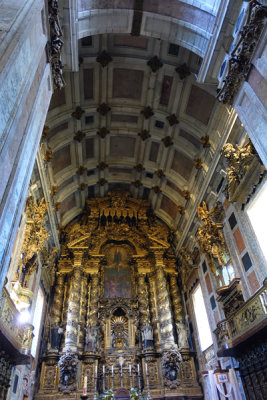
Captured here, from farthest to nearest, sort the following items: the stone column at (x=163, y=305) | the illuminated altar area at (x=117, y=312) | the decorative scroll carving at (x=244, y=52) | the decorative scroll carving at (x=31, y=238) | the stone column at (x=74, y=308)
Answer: the stone column at (x=163, y=305)
the stone column at (x=74, y=308)
the illuminated altar area at (x=117, y=312)
the decorative scroll carving at (x=31, y=238)
the decorative scroll carving at (x=244, y=52)

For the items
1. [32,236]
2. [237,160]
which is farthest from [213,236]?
[32,236]

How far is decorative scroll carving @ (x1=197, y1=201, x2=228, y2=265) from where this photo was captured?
44.9 feet

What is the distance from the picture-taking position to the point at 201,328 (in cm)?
1702

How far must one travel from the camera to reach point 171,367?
15836 millimetres

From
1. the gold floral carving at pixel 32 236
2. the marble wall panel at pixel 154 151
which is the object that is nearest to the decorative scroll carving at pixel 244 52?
the marble wall panel at pixel 154 151

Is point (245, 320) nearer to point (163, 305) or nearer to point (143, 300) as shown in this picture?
point (163, 305)

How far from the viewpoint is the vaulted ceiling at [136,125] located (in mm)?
14797

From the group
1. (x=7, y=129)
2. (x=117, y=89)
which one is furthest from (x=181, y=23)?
(x=7, y=129)

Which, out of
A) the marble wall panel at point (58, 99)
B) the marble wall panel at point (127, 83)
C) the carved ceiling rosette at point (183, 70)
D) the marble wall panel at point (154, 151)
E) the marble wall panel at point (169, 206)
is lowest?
the marble wall panel at point (169, 206)

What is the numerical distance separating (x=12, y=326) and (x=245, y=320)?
811 cm

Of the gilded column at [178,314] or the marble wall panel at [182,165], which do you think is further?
the marble wall panel at [182,165]

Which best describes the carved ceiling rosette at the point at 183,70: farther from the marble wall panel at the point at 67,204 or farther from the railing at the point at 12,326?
the railing at the point at 12,326

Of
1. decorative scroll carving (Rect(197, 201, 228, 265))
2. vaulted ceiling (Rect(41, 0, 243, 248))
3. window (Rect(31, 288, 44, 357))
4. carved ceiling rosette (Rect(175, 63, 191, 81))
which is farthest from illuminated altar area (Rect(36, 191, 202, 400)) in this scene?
carved ceiling rosette (Rect(175, 63, 191, 81))

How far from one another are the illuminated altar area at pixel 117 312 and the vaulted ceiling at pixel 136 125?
196cm
